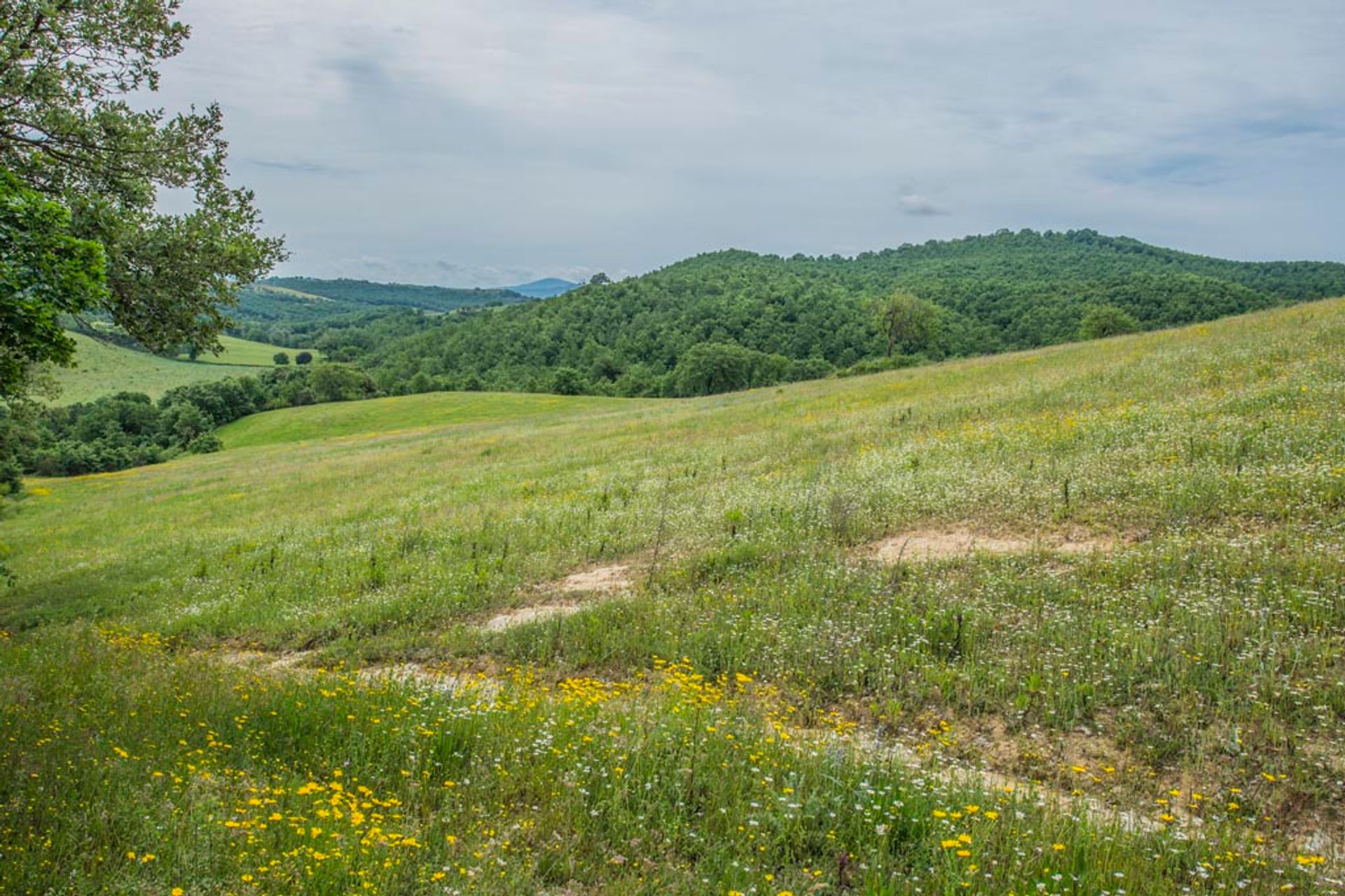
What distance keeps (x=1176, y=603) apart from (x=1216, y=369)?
14.5 m

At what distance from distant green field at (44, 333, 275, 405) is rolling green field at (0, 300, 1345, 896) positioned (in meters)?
120

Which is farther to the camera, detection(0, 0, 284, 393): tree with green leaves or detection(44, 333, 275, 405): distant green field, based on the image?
detection(44, 333, 275, 405): distant green field

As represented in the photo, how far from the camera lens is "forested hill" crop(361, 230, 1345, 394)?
10356cm

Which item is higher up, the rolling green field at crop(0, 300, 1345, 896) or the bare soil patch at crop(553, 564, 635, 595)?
the rolling green field at crop(0, 300, 1345, 896)

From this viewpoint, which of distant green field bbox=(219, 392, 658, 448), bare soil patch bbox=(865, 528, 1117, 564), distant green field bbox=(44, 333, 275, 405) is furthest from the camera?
distant green field bbox=(44, 333, 275, 405)

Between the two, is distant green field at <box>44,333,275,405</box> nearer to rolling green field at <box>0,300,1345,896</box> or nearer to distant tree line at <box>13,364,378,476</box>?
distant tree line at <box>13,364,378,476</box>

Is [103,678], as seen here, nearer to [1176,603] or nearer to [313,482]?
[1176,603]

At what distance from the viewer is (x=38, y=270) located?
6961mm

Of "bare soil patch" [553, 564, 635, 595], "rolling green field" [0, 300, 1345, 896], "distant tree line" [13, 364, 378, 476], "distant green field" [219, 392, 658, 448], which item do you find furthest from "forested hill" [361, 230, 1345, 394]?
"bare soil patch" [553, 564, 635, 595]

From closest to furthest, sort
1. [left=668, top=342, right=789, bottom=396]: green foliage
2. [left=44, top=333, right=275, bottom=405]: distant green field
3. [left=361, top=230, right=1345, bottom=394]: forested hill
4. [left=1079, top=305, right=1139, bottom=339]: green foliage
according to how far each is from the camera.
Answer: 1. [left=1079, top=305, right=1139, bottom=339]: green foliage
2. [left=361, top=230, right=1345, bottom=394]: forested hill
3. [left=668, top=342, right=789, bottom=396]: green foliage
4. [left=44, top=333, right=275, bottom=405]: distant green field

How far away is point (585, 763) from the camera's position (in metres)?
5.54

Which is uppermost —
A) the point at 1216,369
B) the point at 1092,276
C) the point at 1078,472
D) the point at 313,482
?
the point at 1092,276

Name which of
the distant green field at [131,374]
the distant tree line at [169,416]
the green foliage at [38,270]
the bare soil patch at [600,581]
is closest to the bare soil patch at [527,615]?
the bare soil patch at [600,581]

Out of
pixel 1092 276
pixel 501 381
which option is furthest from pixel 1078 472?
pixel 1092 276
